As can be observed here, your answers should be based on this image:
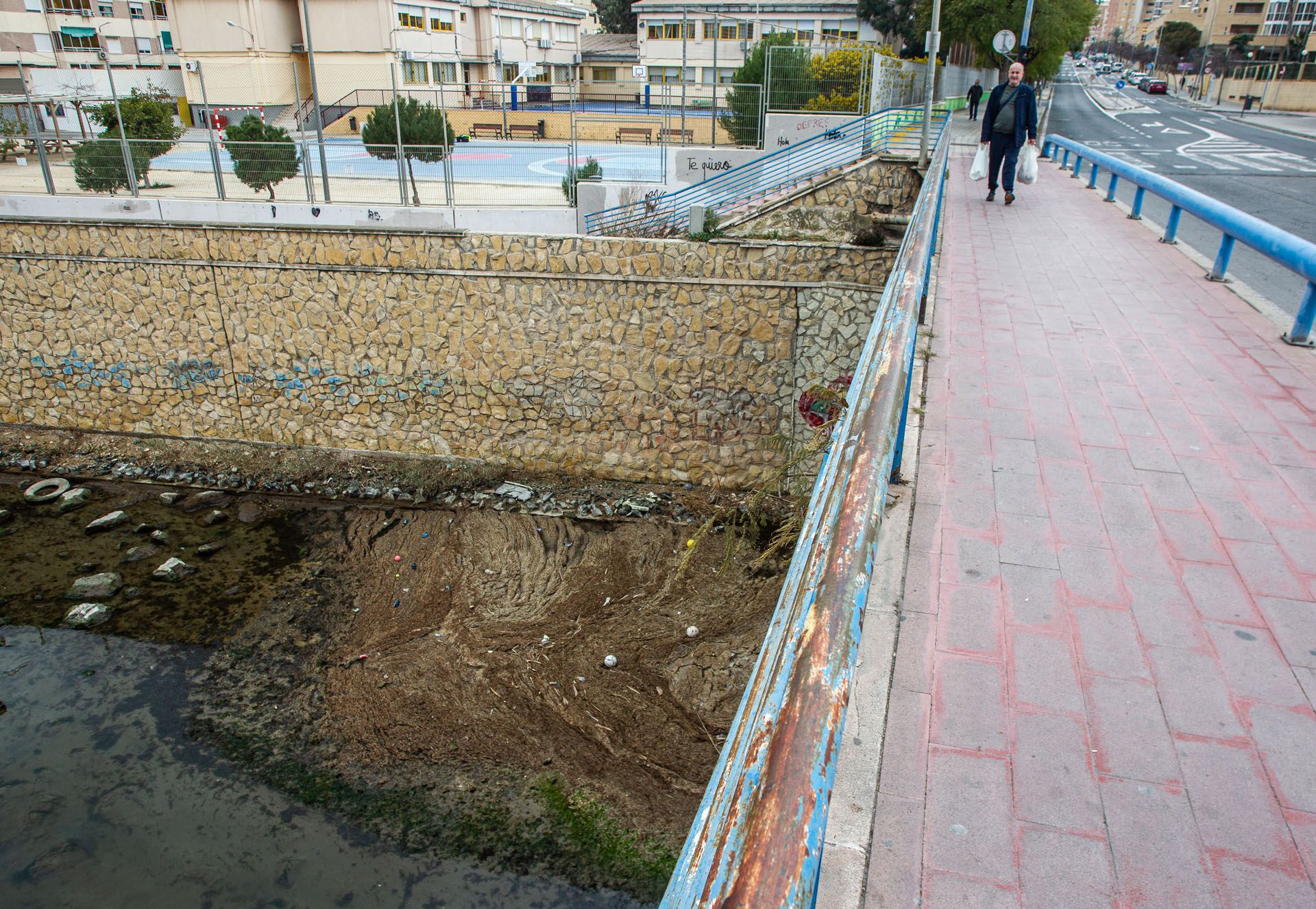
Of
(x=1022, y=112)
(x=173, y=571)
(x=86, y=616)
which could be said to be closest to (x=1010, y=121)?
(x=1022, y=112)

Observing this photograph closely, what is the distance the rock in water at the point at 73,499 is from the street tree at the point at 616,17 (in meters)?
49.9

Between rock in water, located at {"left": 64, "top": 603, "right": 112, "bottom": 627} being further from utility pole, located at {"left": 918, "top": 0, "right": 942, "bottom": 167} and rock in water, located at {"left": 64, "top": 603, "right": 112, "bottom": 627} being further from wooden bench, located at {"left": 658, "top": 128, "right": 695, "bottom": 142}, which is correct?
wooden bench, located at {"left": 658, "top": 128, "right": 695, "bottom": 142}

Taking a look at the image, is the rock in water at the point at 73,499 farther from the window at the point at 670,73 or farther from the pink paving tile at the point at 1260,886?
the window at the point at 670,73

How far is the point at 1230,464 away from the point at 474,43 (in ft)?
131

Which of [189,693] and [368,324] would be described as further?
[368,324]

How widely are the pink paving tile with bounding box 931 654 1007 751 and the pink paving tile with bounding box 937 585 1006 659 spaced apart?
7 centimetres

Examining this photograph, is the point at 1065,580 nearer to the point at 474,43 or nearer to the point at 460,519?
the point at 460,519

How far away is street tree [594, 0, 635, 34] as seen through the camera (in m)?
55.4

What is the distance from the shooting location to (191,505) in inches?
524

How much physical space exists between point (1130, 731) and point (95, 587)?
12112 mm

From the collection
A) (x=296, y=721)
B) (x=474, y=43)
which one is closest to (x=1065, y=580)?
(x=296, y=721)

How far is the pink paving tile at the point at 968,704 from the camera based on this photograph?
7.44ft

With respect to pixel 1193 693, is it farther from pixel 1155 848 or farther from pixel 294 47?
pixel 294 47

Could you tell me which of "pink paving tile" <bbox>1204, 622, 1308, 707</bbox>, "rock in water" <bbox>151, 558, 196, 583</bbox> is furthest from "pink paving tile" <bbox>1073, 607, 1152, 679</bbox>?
"rock in water" <bbox>151, 558, 196, 583</bbox>
